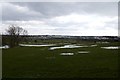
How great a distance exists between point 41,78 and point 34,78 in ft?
1.71

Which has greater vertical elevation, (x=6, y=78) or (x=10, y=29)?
(x=10, y=29)

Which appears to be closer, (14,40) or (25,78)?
(25,78)

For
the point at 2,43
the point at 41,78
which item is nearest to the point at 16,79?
the point at 41,78

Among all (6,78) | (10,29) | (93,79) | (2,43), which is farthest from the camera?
(10,29)

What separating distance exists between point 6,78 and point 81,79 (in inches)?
232

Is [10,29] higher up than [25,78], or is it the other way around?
[10,29]

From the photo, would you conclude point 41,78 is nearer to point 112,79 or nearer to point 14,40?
point 112,79

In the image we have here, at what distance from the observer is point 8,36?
92375 millimetres

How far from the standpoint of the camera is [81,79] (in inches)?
754

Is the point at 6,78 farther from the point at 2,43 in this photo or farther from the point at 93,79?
the point at 2,43

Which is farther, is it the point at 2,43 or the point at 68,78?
the point at 2,43

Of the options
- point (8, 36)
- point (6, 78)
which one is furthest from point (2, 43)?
point (6, 78)

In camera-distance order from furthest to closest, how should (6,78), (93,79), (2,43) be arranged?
(2,43)
(6,78)
(93,79)

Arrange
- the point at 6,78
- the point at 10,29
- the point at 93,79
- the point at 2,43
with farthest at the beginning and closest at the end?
the point at 10,29, the point at 2,43, the point at 6,78, the point at 93,79
